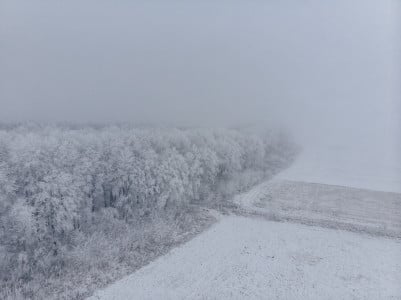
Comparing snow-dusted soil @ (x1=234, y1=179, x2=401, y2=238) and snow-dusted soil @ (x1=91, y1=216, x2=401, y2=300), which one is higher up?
snow-dusted soil @ (x1=234, y1=179, x2=401, y2=238)

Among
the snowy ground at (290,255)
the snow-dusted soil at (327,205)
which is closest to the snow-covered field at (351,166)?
the snow-dusted soil at (327,205)

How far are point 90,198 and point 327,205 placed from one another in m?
19.7

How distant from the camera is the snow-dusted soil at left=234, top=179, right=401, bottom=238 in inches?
1081

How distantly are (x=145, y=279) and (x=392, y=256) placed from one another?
14.4 meters

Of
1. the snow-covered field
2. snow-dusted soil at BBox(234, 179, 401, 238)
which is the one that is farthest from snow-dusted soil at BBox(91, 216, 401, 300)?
the snow-covered field

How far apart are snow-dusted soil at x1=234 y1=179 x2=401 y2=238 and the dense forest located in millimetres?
3600

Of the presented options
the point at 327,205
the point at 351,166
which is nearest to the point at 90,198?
the point at 327,205

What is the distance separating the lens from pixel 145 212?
2725cm

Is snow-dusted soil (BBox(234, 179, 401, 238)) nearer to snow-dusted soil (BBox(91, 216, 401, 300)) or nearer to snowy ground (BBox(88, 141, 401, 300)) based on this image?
snowy ground (BBox(88, 141, 401, 300))

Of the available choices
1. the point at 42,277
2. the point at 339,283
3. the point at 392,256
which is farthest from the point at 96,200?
the point at 392,256

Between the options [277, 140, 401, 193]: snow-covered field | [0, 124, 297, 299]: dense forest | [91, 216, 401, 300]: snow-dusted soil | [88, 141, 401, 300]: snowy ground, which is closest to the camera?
[91, 216, 401, 300]: snow-dusted soil

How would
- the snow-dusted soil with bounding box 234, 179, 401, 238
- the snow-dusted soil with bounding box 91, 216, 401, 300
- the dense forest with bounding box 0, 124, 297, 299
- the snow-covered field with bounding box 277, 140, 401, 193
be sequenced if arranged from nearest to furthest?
1. the snow-dusted soil with bounding box 91, 216, 401, 300
2. the dense forest with bounding box 0, 124, 297, 299
3. the snow-dusted soil with bounding box 234, 179, 401, 238
4. the snow-covered field with bounding box 277, 140, 401, 193

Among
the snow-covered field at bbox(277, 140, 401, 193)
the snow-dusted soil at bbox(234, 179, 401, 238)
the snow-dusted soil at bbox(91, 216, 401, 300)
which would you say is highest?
the snow-covered field at bbox(277, 140, 401, 193)

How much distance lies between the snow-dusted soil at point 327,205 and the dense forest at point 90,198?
3.60 meters
